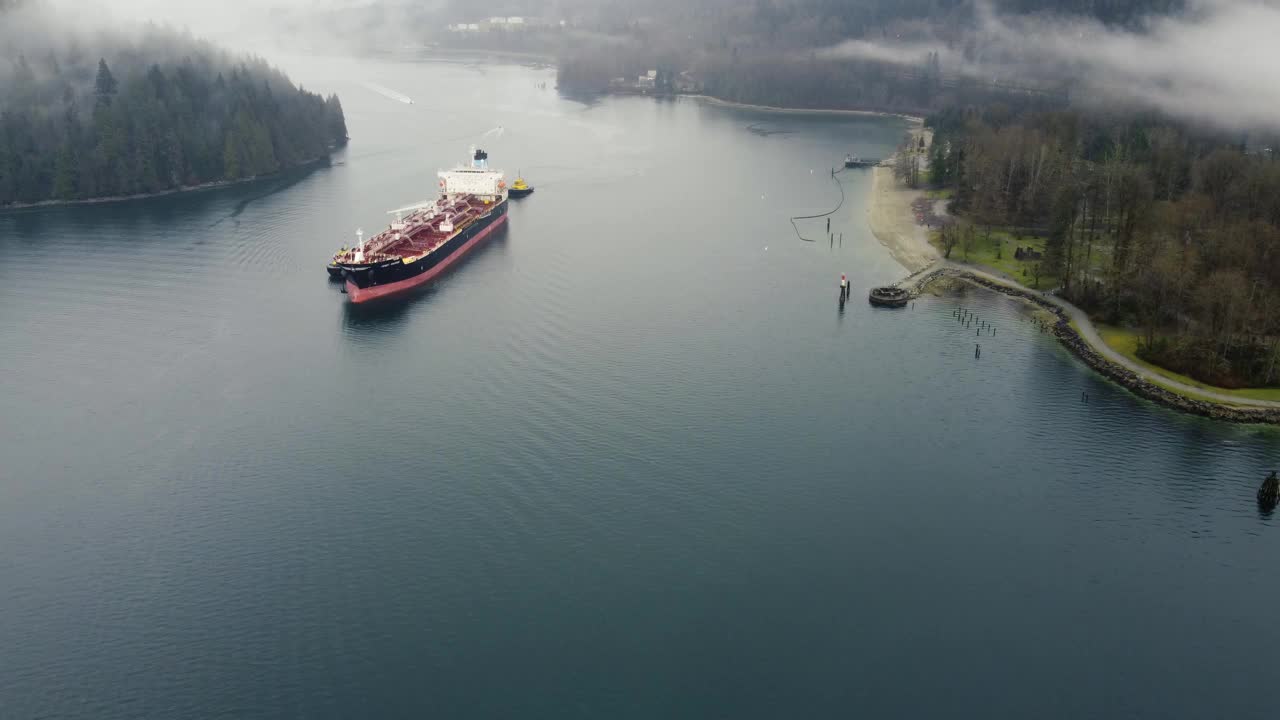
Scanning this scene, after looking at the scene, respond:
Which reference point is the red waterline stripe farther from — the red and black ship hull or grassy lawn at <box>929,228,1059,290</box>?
grassy lawn at <box>929,228,1059,290</box>

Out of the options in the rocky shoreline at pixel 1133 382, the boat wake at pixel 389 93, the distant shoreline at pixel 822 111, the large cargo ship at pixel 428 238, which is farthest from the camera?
the distant shoreline at pixel 822 111

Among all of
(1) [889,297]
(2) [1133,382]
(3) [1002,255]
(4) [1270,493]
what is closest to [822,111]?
(3) [1002,255]

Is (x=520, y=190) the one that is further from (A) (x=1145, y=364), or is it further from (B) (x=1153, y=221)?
(A) (x=1145, y=364)

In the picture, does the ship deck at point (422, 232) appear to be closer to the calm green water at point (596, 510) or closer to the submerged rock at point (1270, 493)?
the calm green water at point (596, 510)

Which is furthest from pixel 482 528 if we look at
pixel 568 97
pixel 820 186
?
pixel 568 97

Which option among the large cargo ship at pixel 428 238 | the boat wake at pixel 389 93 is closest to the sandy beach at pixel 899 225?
the large cargo ship at pixel 428 238

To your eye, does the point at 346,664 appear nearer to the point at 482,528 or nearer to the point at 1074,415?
the point at 482,528

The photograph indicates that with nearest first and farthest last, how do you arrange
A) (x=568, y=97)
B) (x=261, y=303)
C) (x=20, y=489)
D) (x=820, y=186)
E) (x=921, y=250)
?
(x=20, y=489), (x=261, y=303), (x=921, y=250), (x=820, y=186), (x=568, y=97)
